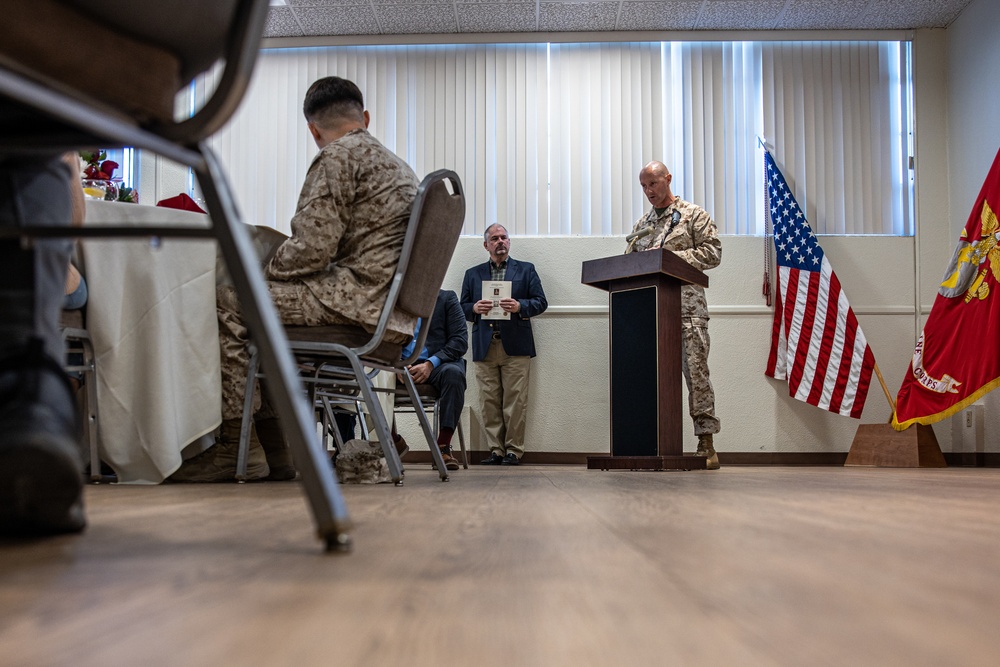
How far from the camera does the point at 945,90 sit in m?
5.70

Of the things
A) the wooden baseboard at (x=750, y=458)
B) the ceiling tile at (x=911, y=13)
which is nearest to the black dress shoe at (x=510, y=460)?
the wooden baseboard at (x=750, y=458)

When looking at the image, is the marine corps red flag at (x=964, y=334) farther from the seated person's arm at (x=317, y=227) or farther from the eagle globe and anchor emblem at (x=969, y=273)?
the seated person's arm at (x=317, y=227)

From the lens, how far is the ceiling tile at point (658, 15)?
5410 millimetres

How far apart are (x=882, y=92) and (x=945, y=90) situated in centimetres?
40

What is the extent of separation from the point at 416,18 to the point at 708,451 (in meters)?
3.40

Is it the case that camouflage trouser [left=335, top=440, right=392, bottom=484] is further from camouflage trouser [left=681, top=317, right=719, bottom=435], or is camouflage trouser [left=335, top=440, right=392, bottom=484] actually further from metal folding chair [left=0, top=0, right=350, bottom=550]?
camouflage trouser [left=681, top=317, right=719, bottom=435]

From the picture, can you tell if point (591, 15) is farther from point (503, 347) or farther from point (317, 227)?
point (317, 227)

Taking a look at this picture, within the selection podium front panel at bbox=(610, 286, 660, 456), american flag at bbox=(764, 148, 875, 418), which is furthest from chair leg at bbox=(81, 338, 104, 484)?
american flag at bbox=(764, 148, 875, 418)

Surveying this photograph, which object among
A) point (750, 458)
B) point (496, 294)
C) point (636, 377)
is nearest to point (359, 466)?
point (636, 377)

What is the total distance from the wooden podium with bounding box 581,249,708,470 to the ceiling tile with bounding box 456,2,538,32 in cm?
267

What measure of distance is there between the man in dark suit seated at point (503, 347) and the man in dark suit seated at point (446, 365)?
550 mm

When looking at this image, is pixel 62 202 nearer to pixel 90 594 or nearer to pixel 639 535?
pixel 90 594

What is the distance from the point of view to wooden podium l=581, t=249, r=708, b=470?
329 cm

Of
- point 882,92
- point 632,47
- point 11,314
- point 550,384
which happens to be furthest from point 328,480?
point 882,92
